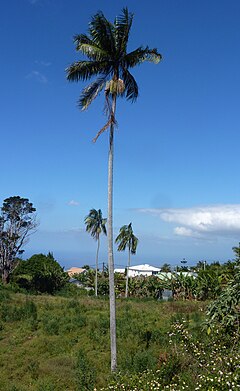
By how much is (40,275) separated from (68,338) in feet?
83.3

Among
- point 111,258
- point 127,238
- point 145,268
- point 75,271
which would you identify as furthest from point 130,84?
point 75,271

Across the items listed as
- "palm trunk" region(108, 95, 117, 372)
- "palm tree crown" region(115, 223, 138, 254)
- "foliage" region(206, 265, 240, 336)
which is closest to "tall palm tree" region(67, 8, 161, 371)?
"palm trunk" region(108, 95, 117, 372)

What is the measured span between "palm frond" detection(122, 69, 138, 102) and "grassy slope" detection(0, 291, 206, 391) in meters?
10.6

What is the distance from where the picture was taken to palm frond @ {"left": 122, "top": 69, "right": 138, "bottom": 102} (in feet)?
51.3

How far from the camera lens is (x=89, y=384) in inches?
580

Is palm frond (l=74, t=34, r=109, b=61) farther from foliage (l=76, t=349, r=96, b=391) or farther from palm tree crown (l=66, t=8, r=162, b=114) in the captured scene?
foliage (l=76, t=349, r=96, b=391)

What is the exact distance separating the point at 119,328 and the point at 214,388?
1518cm

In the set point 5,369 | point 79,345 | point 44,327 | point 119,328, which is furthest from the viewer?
point 44,327

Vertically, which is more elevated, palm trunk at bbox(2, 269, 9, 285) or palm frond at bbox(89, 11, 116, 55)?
palm frond at bbox(89, 11, 116, 55)

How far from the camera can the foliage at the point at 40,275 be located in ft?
152

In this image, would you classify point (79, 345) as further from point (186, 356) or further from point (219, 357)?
point (219, 357)

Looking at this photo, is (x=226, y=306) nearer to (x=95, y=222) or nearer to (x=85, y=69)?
(x=85, y=69)

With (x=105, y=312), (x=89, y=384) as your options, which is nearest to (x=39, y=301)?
(x=105, y=312)

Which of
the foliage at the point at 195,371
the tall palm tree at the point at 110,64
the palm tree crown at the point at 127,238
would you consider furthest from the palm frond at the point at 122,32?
the palm tree crown at the point at 127,238
